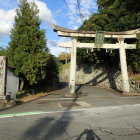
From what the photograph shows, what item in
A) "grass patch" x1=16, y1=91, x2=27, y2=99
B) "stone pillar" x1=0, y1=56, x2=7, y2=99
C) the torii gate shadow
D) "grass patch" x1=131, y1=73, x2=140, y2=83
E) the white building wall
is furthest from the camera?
the torii gate shadow

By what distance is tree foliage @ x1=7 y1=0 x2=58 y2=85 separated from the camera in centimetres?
1864

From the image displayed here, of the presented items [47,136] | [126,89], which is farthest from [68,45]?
[47,136]

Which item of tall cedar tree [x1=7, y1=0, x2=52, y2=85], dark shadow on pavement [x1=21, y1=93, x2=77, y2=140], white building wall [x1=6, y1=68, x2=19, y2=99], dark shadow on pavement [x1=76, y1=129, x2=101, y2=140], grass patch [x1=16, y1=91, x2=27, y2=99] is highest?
tall cedar tree [x1=7, y1=0, x2=52, y2=85]

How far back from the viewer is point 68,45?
1950cm

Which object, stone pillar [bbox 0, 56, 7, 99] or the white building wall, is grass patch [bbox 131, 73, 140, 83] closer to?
the white building wall

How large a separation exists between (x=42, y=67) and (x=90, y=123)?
495 inches

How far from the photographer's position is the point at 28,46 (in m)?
19.0

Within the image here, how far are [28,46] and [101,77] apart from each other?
16.6 meters

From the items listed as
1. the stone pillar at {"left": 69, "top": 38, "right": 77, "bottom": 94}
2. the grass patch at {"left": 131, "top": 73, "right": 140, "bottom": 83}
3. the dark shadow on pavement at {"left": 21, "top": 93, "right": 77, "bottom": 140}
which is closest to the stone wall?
the grass patch at {"left": 131, "top": 73, "right": 140, "bottom": 83}

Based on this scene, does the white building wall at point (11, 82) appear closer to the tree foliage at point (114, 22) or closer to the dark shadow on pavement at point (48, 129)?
the dark shadow on pavement at point (48, 129)

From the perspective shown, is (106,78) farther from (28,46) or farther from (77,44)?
(28,46)

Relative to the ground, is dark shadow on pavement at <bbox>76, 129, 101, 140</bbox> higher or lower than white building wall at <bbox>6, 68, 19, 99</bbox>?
lower

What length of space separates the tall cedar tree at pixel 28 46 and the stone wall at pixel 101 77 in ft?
33.2

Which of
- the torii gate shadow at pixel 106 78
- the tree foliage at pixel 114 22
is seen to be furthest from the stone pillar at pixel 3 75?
the torii gate shadow at pixel 106 78
